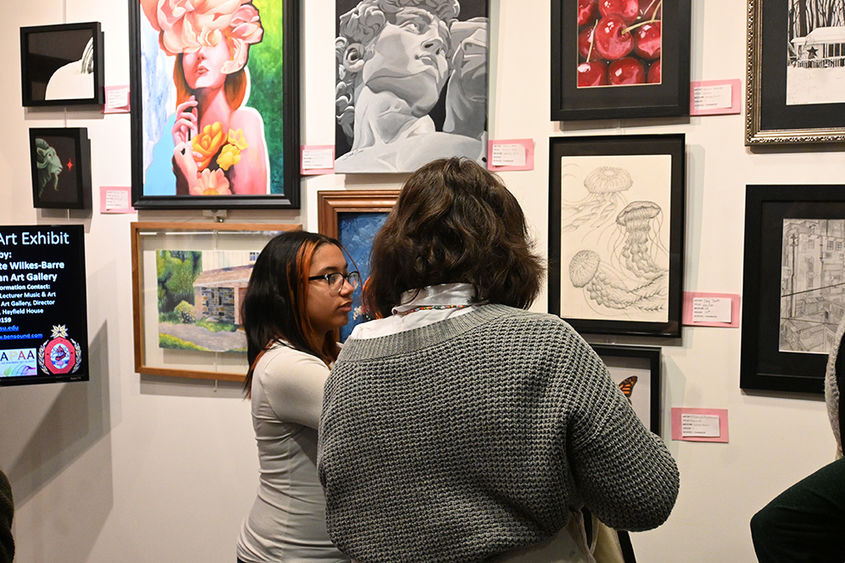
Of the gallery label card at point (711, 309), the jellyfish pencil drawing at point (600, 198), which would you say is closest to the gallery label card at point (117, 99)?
the jellyfish pencil drawing at point (600, 198)

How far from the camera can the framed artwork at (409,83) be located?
2.61 meters

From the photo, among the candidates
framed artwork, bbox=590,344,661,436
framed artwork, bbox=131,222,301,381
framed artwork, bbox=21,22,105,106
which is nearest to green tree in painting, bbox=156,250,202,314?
framed artwork, bbox=131,222,301,381

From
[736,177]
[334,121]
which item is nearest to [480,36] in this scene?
[334,121]

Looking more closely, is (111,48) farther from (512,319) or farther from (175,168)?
(512,319)

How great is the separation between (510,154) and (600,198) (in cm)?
32

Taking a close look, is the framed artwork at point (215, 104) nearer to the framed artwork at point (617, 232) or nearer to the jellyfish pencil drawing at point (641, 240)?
the framed artwork at point (617, 232)

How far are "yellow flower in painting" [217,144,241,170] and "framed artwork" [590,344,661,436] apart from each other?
54.7 inches

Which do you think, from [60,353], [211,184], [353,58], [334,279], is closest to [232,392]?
[60,353]

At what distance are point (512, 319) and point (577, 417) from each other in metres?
0.18

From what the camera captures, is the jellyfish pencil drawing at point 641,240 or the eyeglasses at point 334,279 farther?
the jellyfish pencil drawing at point 641,240

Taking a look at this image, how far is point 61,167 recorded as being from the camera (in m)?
3.15

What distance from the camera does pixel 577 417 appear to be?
→ 1.22m

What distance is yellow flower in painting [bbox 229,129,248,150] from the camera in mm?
2904

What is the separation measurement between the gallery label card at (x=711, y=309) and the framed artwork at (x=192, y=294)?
1416 millimetres
